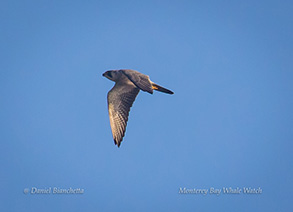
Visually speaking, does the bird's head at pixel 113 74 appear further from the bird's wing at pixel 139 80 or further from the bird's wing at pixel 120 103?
the bird's wing at pixel 139 80

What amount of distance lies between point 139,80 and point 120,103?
2152mm

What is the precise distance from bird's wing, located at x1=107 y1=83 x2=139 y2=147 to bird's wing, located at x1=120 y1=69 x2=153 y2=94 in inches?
31.5

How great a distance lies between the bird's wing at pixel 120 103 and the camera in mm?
15594

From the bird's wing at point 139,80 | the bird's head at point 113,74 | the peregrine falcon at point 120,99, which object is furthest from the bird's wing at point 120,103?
the bird's wing at point 139,80

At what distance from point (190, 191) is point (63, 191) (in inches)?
212

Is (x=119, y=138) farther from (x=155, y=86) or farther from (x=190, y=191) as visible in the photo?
(x=190, y=191)

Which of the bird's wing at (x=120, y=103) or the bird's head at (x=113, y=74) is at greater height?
the bird's head at (x=113, y=74)

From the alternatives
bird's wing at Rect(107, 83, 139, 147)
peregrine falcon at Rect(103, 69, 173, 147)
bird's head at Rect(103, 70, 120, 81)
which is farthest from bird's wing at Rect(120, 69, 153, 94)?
bird's wing at Rect(107, 83, 139, 147)

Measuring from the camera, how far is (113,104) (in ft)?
52.2

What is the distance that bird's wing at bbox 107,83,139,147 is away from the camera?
1559 centimetres

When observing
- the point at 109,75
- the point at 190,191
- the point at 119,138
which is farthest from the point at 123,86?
the point at 190,191

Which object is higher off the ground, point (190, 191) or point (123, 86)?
point (123, 86)

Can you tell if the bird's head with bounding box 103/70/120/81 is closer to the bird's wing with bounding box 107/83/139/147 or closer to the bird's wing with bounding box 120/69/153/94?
the bird's wing with bounding box 107/83/139/147

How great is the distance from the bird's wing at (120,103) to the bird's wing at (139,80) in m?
0.80
